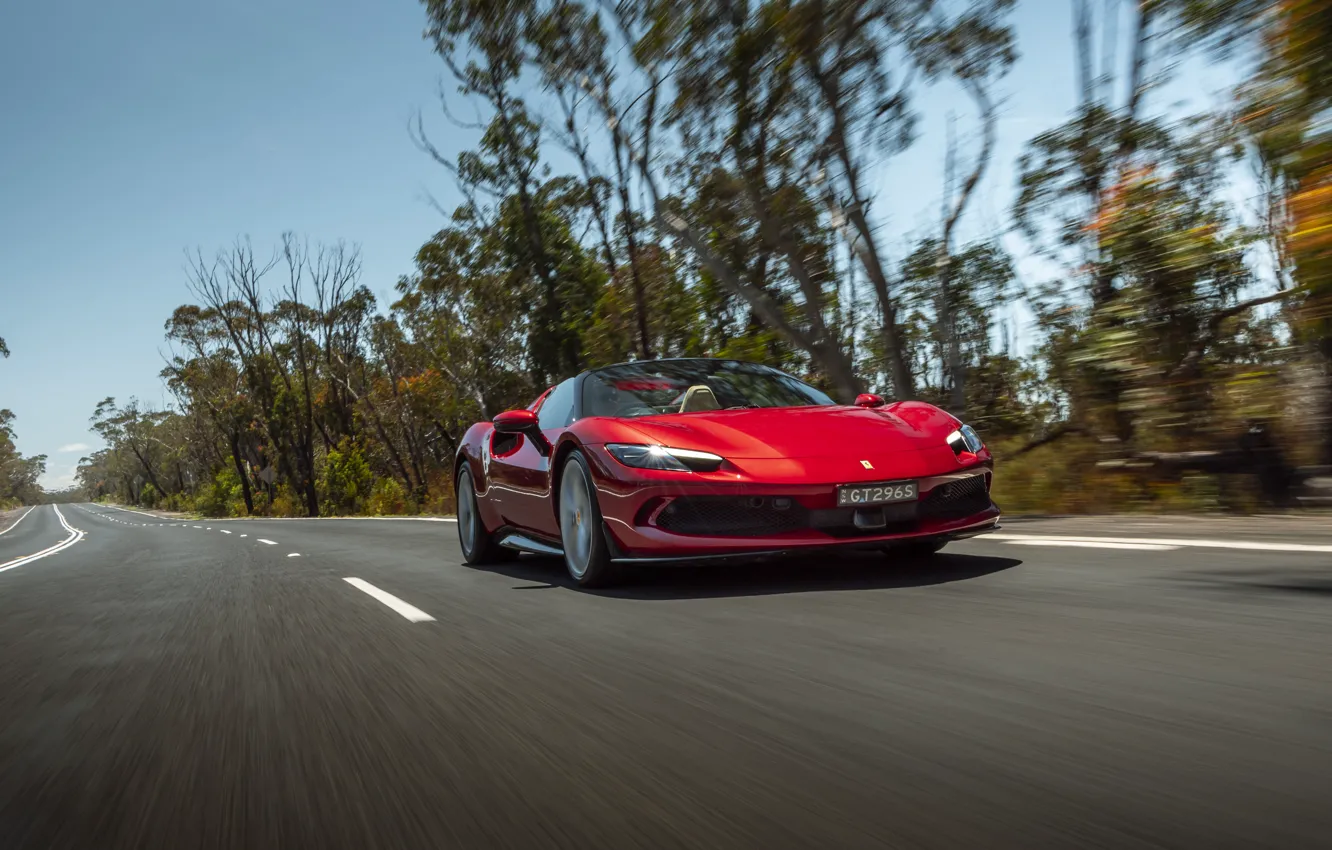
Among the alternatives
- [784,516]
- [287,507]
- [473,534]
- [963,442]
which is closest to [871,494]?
[784,516]

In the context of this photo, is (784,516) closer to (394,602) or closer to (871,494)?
(871,494)

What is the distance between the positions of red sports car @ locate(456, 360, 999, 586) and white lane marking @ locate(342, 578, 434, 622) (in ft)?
2.86

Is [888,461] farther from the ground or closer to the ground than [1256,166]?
closer to the ground

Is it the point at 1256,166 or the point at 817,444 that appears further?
the point at 1256,166

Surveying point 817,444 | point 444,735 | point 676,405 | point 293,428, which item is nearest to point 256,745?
point 444,735

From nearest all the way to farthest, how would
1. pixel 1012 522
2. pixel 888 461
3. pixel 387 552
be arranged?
1. pixel 888 461
2. pixel 1012 522
3. pixel 387 552

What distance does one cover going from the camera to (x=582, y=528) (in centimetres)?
566

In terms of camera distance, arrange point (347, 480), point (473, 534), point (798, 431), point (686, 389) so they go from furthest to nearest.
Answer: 1. point (347, 480)
2. point (473, 534)
3. point (686, 389)
4. point (798, 431)

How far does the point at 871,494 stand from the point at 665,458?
973 mm

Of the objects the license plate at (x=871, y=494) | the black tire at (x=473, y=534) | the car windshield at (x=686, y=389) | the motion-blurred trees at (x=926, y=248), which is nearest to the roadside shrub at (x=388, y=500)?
the motion-blurred trees at (x=926, y=248)

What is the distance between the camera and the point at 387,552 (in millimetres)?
10133

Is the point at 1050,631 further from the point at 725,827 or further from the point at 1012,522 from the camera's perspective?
the point at 1012,522

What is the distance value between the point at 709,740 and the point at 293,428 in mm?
60127

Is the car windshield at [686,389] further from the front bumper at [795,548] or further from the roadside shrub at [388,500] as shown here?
the roadside shrub at [388,500]
